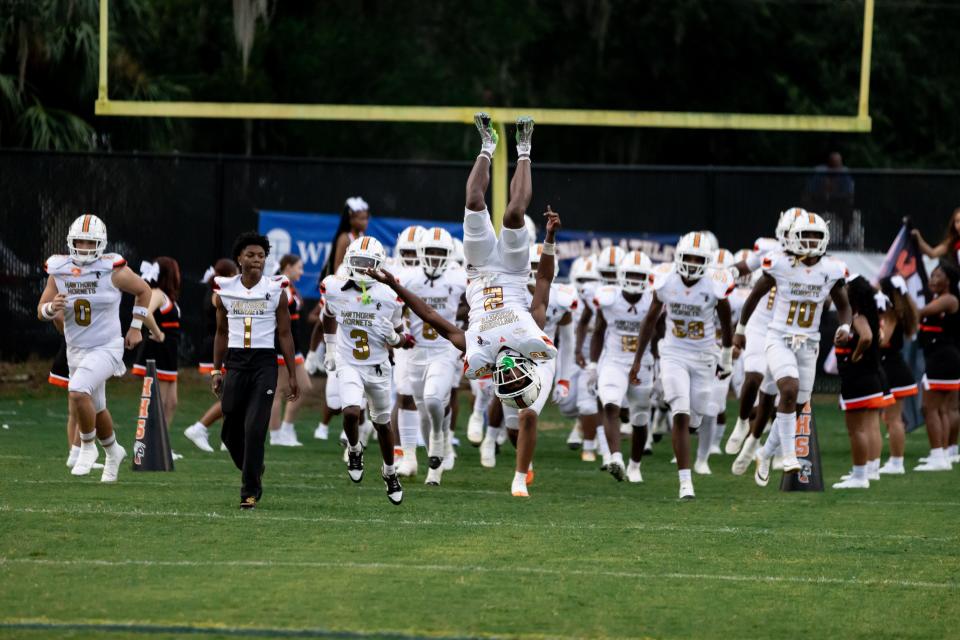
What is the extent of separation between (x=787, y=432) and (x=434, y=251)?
344cm

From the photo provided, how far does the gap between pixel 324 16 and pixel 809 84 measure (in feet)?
31.1

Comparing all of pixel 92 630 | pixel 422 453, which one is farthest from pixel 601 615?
pixel 422 453

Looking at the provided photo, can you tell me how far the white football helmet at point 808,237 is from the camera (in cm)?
1333

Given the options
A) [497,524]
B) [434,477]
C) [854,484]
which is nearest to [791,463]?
[854,484]

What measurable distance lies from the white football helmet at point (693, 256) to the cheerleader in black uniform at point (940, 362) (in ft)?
10.1

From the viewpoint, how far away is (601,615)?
7906 mm

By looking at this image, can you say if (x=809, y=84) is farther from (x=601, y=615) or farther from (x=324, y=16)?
(x=601, y=615)

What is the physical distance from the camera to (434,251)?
46.0 ft

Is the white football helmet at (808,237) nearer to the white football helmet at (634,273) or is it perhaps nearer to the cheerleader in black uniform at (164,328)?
the white football helmet at (634,273)

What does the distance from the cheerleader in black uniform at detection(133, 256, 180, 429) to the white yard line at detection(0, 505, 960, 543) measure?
183 inches

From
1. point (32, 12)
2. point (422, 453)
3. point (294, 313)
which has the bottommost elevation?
point (422, 453)

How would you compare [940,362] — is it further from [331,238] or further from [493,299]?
[331,238]

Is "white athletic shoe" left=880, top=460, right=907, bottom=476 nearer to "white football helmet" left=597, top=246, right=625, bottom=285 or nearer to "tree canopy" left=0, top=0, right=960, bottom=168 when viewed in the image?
"white football helmet" left=597, top=246, right=625, bottom=285

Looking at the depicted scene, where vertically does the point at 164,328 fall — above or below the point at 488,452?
above
